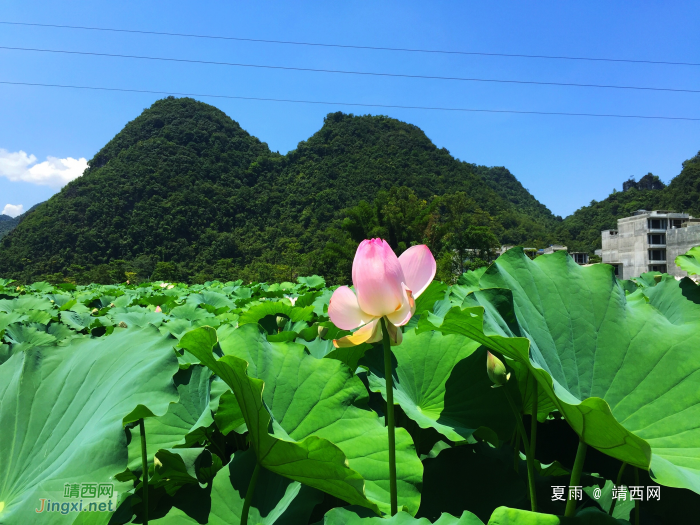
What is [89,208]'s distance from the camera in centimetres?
4500

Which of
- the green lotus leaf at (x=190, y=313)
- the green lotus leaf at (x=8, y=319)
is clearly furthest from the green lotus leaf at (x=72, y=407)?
the green lotus leaf at (x=190, y=313)

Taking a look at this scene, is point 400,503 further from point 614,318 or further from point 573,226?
point 573,226

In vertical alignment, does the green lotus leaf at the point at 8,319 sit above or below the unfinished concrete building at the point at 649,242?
below

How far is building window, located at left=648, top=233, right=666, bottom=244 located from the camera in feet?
105

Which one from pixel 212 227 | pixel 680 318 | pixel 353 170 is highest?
pixel 353 170

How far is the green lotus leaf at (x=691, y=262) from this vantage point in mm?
1029

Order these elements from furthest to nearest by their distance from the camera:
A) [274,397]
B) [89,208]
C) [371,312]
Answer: [89,208]
[274,397]
[371,312]

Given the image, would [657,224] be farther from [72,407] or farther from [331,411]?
[72,407]

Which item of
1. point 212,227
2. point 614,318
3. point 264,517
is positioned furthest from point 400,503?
point 212,227

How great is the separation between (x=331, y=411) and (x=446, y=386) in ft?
0.74

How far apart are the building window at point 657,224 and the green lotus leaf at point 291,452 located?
39.9m

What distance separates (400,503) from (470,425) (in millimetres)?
197

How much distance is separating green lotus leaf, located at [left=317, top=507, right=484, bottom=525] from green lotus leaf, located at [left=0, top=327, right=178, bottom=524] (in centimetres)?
25

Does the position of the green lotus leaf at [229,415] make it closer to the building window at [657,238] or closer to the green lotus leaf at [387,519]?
the green lotus leaf at [387,519]
